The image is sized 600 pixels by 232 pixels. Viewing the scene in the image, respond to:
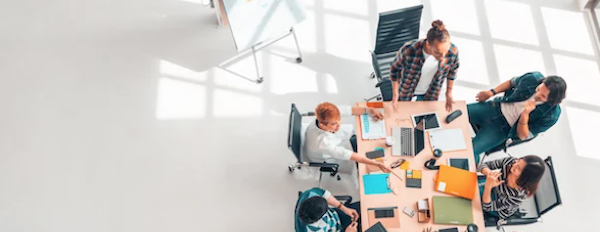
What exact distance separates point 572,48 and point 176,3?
4.51m

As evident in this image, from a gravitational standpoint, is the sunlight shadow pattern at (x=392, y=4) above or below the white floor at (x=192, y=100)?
above

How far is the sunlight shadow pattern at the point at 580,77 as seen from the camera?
172 inches

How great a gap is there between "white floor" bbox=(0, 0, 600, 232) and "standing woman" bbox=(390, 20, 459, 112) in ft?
3.16

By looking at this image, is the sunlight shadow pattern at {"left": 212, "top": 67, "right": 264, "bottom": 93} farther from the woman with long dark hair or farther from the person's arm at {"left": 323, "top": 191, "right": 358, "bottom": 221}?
the woman with long dark hair

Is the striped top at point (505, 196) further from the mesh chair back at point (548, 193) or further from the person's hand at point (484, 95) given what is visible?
the person's hand at point (484, 95)

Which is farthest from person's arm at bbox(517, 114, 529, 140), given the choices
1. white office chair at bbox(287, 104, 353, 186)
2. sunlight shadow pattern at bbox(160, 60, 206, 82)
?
sunlight shadow pattern at bbox(160, 60, 206, 82)

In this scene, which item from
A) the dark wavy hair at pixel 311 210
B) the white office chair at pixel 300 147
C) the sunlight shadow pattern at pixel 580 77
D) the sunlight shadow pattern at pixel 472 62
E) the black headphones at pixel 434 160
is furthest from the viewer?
the sunlight shadow pattern at pixel 472 62

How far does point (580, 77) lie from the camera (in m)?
4.46

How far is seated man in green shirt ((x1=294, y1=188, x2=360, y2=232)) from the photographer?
8.83 feet

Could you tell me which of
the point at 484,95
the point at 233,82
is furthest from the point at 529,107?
the point at 233,82

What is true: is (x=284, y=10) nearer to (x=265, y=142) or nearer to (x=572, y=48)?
(x=265, y=142)

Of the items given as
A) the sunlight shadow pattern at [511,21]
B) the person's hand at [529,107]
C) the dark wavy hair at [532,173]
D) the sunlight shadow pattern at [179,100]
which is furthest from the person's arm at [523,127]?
the sunlight shadow pattern at [179,100]

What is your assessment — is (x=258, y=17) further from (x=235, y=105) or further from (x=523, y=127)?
(x=523, y=127)

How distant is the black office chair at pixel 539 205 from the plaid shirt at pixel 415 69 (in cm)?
96
